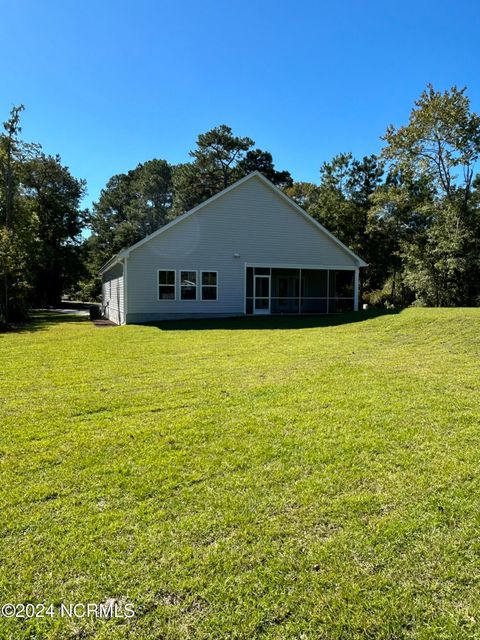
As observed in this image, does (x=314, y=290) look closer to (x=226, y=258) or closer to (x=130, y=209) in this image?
(x=226, y=258)

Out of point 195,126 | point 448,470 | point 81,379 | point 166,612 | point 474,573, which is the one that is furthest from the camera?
point 195,126

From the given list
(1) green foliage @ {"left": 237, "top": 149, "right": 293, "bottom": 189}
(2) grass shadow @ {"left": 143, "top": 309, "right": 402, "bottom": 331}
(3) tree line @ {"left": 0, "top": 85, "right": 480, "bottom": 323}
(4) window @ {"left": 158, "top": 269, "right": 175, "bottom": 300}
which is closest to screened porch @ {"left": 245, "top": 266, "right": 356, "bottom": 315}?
(2) grass shadow @ {"left": 143, "top": 309, "right": 402, "bottom": 331}

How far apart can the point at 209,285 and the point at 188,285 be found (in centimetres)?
98

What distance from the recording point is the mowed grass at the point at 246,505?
1.94m

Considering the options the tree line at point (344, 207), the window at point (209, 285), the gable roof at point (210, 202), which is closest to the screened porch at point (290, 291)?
the window at point (209, 285)

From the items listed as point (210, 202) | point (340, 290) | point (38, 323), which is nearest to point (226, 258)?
point (210, 202)

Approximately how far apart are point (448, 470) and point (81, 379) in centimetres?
532

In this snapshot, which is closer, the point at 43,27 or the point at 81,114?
the point at 43,27

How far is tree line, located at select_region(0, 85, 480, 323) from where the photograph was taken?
2284 centimetres

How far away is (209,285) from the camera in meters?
18.3

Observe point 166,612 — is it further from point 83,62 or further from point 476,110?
point 476,110

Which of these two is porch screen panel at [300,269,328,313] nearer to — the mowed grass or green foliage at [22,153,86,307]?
the mowed grass

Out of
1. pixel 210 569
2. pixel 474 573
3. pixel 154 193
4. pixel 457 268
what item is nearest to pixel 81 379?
pixel 210 569

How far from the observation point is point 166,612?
1.93 m
